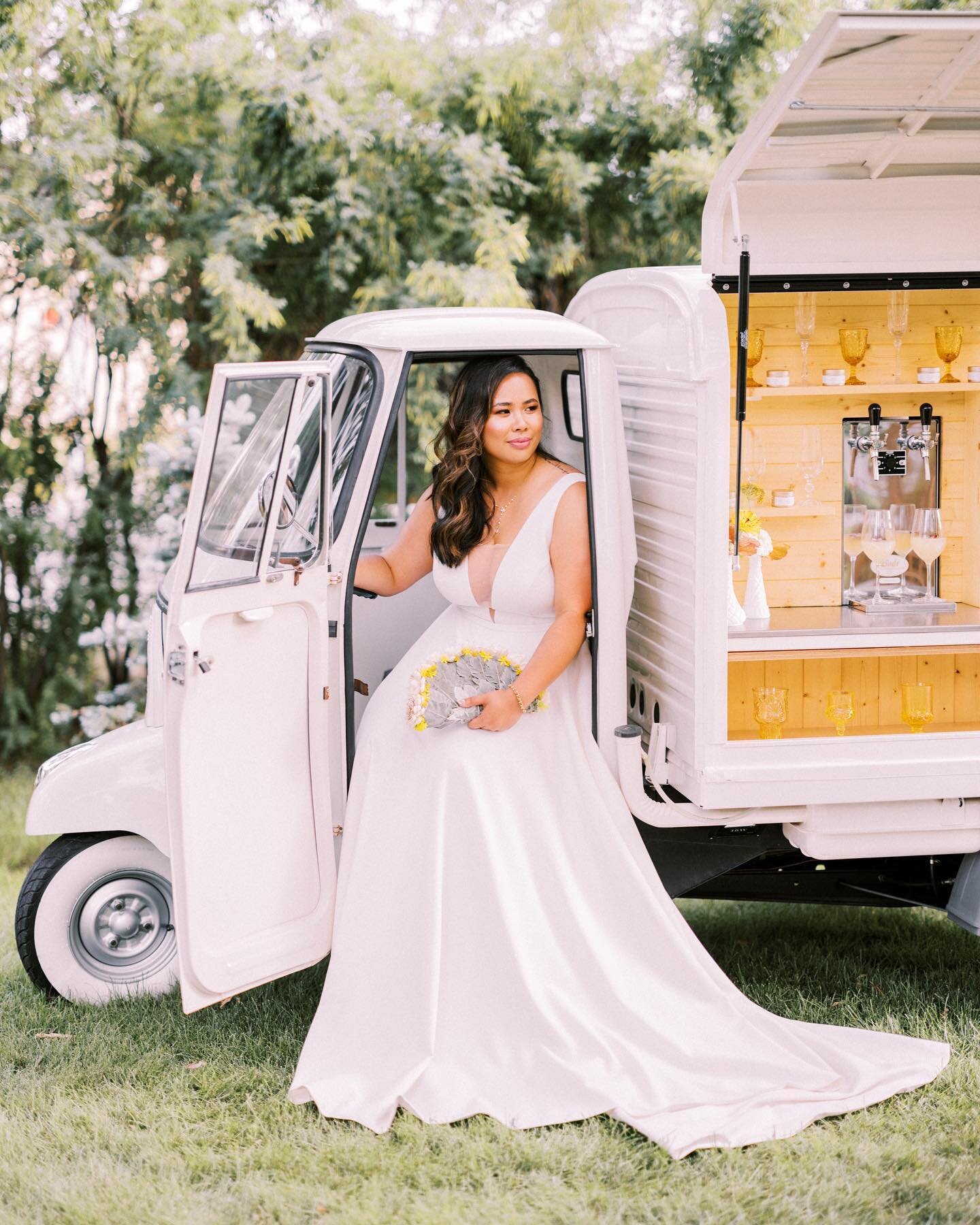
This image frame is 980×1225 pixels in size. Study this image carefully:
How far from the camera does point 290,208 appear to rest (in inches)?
298

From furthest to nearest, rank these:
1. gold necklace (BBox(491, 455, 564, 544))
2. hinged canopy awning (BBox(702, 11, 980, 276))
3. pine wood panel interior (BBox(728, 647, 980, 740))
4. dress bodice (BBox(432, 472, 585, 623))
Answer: pine wood panel interior (BBox(728, 647, 980, 740)) → gold necklace (BBox(491, 455, 564, 544)) → dress bodice (BBox(432, 472, 585, 623)) → hinged canopy awning (BBox(702, 11, 980, 276))

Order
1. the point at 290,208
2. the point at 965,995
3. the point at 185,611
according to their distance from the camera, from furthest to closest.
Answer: the point at 290,208
the point at 965,995
the point at 185,611

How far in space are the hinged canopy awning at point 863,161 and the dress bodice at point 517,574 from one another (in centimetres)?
88

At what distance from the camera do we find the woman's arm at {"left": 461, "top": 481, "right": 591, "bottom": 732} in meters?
3.84

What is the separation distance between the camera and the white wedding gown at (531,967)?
3523 millimetres

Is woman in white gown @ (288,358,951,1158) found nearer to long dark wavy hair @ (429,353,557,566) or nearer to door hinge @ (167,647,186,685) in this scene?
long dark wavy hair @ (429,353,557,566)

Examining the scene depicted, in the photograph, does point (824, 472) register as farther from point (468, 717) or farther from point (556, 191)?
point (556, 191)

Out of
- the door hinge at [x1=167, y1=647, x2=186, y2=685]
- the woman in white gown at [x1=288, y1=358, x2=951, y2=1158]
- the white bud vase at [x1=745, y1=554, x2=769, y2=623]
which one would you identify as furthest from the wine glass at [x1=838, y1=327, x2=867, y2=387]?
the door hinge at [x1=167, y1=647, x2=186, y2=685]

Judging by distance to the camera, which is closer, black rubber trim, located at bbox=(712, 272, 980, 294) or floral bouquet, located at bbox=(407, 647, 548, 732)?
floral bouquet, located at bbox=(407, 647, 548, 732)

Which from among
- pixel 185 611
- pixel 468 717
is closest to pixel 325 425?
pixel 185 611

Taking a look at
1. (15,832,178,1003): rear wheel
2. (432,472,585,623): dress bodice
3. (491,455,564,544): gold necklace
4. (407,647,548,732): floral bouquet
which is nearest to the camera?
(407,647,548,732): floral bouquet

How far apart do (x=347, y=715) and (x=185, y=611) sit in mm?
651

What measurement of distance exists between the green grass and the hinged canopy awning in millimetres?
2380

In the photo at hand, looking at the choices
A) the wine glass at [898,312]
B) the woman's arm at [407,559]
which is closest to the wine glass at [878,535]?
the wine glass at [898,312]
